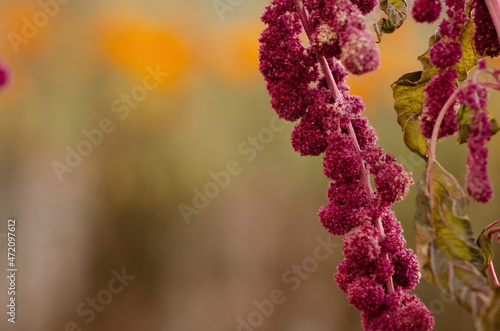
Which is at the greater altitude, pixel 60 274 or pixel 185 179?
pixel 185 179

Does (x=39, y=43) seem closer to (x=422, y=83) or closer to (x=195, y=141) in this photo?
(x=195, y=141)

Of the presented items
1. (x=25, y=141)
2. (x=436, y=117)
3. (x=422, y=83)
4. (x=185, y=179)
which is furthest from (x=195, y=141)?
(x=436, y=117)

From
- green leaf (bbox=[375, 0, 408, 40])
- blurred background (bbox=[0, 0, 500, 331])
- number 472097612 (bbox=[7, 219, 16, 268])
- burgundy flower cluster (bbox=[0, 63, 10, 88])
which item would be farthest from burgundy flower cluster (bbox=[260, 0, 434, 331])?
number 472097612 (bbox=[7, 219, 16, 268])

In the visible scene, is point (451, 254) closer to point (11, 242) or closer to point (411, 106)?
point (411, 106)

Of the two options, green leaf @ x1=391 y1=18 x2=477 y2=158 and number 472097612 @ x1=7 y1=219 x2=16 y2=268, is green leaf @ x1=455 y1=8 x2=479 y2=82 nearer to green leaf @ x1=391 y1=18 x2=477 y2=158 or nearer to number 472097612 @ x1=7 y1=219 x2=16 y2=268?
green leaf @ x1=391 y1=18 x2=477 y2=158

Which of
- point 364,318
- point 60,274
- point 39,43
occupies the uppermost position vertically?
point 39,43

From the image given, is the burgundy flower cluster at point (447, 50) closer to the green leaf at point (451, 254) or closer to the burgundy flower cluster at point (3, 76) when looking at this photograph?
the green leaf at point (451, 254)

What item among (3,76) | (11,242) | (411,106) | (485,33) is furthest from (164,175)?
(3,76)
